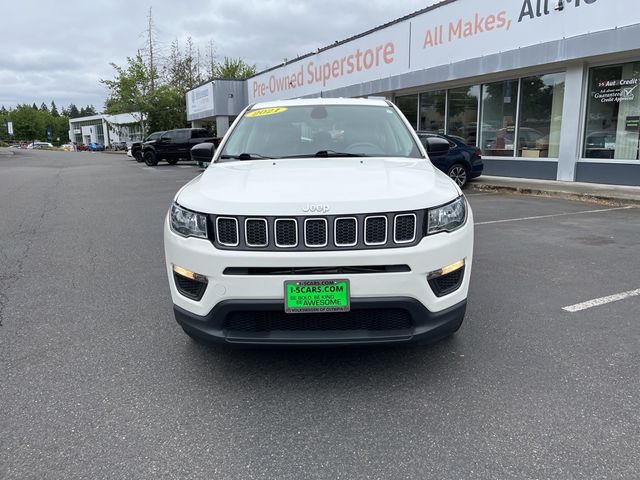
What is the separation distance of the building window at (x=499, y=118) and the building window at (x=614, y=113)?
2.39 metres

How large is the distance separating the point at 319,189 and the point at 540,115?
1306 cm

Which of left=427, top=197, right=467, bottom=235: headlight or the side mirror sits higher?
the side mirror

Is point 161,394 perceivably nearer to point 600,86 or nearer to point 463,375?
point 463,375

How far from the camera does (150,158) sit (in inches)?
1110

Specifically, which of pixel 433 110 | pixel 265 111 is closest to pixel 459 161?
pixel 433 110

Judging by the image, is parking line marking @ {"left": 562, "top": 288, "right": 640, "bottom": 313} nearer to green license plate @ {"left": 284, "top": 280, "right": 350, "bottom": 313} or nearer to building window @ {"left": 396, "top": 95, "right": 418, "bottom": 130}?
green license plate @ {"left": 284, "top": 280, "right": 350, "bottom": 313}

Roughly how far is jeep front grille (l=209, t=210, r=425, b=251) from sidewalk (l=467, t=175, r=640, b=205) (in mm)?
9501

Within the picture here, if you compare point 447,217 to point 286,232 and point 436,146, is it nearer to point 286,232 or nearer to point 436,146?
point 286,232

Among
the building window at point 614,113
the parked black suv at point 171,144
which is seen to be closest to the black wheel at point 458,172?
the building window at point 614,113

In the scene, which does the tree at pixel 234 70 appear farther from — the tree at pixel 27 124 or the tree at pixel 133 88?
the tree at pixel 27 124

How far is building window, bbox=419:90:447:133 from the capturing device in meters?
17.3

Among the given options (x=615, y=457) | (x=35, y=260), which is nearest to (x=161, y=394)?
(x=615, y=457)

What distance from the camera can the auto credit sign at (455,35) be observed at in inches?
464

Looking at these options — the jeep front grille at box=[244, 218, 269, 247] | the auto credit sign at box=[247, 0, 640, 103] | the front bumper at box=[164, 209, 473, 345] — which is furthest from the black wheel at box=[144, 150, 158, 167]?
the jeep front grille at box=[244, 218, 269, 247]
